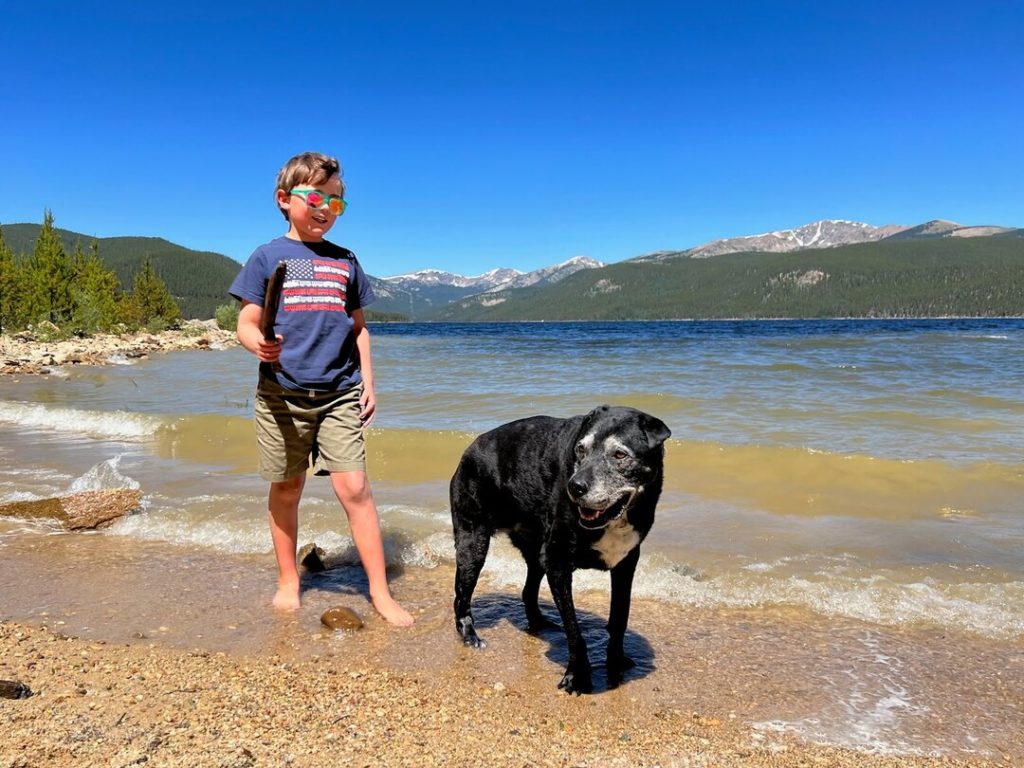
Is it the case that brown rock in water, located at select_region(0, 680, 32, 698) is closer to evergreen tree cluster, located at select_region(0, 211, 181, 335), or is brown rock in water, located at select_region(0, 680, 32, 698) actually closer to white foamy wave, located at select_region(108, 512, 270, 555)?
white foamy wave, located at select_region(108, 512, 270, 555)

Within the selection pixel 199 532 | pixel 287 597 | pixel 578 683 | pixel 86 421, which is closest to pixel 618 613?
pixel 578 683

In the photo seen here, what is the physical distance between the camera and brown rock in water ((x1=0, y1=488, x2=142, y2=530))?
6777 mm

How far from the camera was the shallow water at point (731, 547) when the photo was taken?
155 inches

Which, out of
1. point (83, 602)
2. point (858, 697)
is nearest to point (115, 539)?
point (83, 602)

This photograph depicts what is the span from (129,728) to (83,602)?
218 cm

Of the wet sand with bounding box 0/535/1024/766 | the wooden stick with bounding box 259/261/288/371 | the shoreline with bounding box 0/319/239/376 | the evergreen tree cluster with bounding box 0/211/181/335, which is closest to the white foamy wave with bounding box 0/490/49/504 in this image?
the wet sand with bounding box 0/535/1024/766

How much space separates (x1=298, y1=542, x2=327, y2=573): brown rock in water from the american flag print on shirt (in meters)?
2.28

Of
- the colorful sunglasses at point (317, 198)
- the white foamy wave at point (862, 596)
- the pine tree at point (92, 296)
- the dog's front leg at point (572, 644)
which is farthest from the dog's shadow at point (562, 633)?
the pine tree at point (92, 296)

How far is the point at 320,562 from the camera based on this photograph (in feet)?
19.0

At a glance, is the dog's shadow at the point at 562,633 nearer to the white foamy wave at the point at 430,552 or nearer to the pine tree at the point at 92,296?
the white foamy wave at the point at 430,552

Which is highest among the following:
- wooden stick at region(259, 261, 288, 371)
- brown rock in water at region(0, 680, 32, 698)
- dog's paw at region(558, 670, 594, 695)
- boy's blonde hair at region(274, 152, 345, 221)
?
boy's blonde hair at region(274, 152, 345, 221)

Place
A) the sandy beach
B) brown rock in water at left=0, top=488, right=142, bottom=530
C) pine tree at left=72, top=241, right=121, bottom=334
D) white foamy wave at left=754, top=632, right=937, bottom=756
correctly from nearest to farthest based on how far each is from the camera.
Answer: the sandy beach < white foamy wave at left=754, top=632, right=937, bottom=756 < brown rock in water at left=0, top=488, right=142, bottom=530 < pine tree at left=72, top=241, right=121, bottom=334

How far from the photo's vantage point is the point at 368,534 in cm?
474

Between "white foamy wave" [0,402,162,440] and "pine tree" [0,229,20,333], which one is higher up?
"pine tree" [0,229,20,333]
